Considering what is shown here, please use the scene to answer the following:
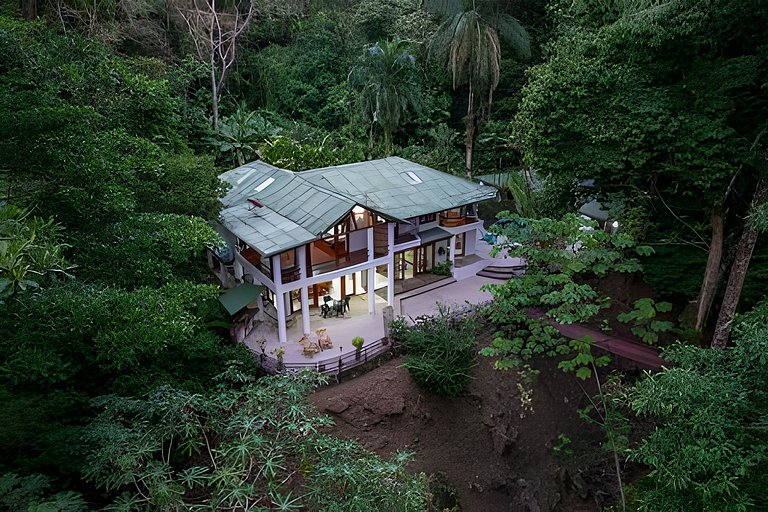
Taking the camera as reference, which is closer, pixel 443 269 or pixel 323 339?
pixel 323 339

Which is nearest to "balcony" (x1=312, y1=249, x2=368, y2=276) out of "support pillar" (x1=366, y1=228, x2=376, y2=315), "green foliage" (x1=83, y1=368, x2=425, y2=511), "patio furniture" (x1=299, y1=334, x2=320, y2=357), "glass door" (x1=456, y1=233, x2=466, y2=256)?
"support pillar" (x1=366, y1=228, x2=376, y2=315)

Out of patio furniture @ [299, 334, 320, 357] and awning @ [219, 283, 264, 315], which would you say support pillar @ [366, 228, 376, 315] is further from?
awning @ [219, 283, 264, 315]

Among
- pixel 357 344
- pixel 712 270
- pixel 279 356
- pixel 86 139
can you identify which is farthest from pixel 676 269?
pixel 86 139

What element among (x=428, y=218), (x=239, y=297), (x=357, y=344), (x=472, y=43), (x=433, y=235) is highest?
(x=472, y=43)

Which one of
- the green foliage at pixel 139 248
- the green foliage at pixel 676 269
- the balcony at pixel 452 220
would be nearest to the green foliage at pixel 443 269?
the balcony at pixel 452 220

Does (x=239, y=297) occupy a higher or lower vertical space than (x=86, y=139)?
lower

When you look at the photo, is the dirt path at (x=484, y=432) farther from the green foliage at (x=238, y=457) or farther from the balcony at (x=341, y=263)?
the green foliage at (x=238, y=457)

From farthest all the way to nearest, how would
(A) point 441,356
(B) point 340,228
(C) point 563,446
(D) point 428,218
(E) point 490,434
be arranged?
1. (D) point 428,218
2. (B) point 340,228
3. (A) point 441,356
4. (E) point 490,434
5. (C) point 563,446

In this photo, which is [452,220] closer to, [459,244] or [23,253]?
[459,244]
